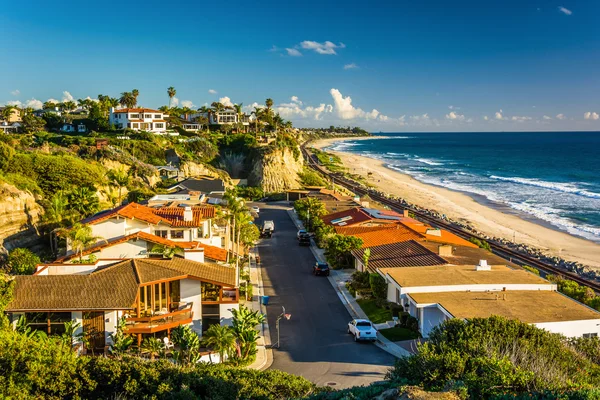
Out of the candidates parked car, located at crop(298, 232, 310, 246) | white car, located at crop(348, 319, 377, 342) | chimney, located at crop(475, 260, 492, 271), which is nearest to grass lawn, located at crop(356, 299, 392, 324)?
white car, located at crop(348, 319, 377, 342)

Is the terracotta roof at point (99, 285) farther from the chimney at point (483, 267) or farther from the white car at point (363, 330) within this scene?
the chimney at point (483, 267)

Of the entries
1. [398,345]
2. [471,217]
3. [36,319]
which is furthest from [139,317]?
[471,217]

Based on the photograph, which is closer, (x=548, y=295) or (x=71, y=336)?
(x=71, y=336)

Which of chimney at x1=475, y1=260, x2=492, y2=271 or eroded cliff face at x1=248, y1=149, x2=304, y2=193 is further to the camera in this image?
eroded cliff face at x1=248, y1=149, x2=304, y2=193

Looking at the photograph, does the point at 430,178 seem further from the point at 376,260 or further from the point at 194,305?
the point at 194,305

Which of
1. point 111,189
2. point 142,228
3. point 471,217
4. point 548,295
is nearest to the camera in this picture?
point 548,295

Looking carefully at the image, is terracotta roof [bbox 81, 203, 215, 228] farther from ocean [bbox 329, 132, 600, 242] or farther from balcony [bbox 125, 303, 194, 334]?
ocean [bbox 329, 132, 600, 242]

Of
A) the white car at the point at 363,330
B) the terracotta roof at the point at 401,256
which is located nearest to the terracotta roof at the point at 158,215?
the terracotta roof at the point at 401,256
